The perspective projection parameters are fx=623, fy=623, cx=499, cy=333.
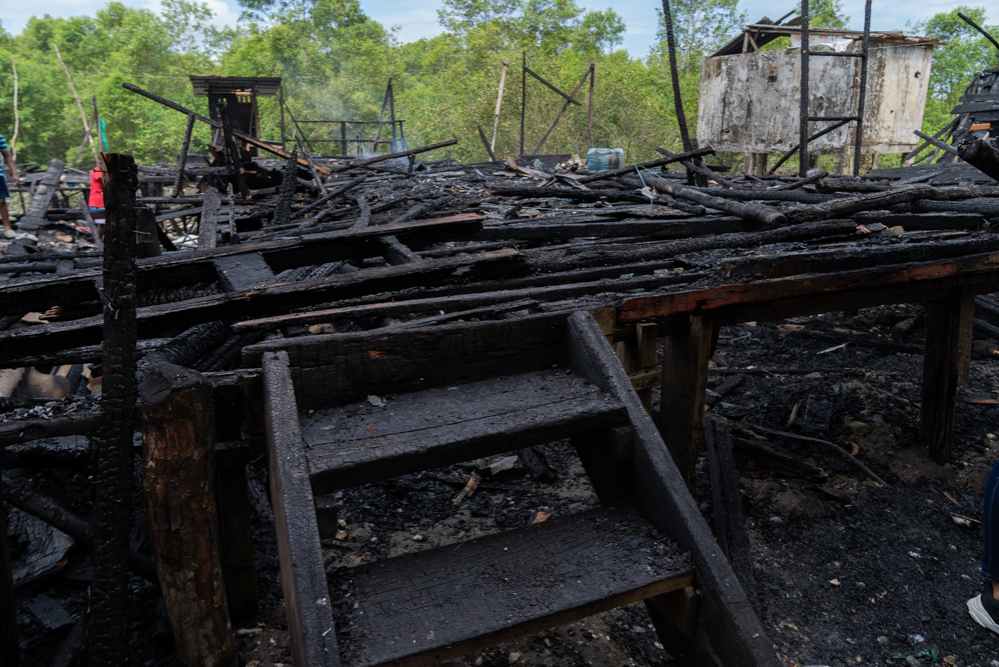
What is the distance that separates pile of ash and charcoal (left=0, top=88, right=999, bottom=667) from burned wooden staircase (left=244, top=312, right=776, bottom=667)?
6.7 inches

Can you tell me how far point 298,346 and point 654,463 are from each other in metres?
1.24

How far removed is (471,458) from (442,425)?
5.8 inches

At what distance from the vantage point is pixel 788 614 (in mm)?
3348

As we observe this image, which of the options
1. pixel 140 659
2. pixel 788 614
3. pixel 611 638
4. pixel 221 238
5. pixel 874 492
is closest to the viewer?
pixel 140 659

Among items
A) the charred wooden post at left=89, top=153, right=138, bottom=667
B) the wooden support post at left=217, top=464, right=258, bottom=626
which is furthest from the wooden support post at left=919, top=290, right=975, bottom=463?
the charred wooden post at left=89, top=153, right=138, bottom=667

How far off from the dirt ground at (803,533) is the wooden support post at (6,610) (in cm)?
23

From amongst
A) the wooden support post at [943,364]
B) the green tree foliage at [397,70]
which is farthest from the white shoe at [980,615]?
the green tree foliage at [397,70]

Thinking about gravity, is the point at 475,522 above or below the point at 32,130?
below

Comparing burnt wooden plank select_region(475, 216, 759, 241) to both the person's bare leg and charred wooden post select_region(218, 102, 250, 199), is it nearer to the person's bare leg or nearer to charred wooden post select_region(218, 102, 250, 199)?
charred wooden post select_region(218, 102, 250, 199)

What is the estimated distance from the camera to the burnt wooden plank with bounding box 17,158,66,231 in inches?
447

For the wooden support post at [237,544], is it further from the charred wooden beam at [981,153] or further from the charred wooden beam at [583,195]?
the charred wooden beam at [583,195]

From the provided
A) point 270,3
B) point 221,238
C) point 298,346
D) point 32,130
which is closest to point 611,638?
point 298,346

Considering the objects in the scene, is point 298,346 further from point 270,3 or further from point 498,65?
point 270,3

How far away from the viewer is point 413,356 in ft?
7.42
